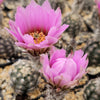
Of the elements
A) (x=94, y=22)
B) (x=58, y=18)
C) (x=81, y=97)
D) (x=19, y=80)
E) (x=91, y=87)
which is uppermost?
(x=58, y=18)

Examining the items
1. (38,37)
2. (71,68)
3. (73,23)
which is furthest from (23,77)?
(73,23)

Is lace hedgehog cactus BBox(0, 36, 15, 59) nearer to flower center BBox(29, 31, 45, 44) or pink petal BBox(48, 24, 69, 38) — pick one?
flower center BBox(29, 31, 45, 44)

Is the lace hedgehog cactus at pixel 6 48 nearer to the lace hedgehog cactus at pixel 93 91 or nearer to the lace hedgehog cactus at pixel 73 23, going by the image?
the lace hedgehog cactus at pixel 73 23

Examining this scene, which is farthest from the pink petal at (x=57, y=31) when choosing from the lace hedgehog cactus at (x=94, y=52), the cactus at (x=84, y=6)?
the cactus at (x=84, y=6)

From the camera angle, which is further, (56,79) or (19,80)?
(19,80)

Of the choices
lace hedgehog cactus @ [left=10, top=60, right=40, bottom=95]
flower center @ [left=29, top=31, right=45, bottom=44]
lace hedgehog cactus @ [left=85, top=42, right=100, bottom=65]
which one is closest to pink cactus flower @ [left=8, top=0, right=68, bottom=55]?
flower center @ [left=29, top=31, right=45, bottom=44]

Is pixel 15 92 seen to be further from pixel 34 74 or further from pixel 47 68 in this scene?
pixel 47 68

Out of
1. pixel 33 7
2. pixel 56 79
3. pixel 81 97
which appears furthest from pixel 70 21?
pixel 56 79
